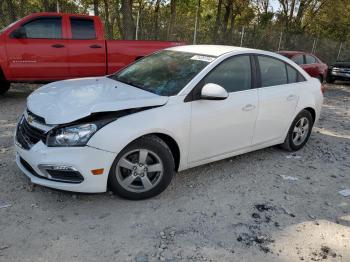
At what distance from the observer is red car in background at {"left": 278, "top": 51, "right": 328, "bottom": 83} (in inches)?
493

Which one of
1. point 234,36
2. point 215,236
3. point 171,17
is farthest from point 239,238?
point 234,36

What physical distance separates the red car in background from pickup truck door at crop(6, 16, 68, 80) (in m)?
7.74

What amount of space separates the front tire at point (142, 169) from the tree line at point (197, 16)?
9.32 metres

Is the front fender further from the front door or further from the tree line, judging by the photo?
the tree line

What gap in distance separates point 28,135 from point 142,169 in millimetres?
1232

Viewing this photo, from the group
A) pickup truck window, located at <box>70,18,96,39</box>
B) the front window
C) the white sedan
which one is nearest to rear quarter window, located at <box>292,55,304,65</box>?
pickup truck window, located at <box>70,18,96,39</box>

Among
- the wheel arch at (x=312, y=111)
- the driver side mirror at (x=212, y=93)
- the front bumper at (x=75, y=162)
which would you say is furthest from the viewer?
the wheel arch at (x=312, y=111)

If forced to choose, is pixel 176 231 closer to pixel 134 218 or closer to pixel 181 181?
pixel 134 218

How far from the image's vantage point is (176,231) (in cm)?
343

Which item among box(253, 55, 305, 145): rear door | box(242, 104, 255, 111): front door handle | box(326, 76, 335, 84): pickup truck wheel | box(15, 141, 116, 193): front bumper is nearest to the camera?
box(15, 141, 116, 193): front bumper

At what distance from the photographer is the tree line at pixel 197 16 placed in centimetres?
1530

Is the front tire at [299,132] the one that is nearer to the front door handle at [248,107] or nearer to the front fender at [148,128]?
the front door handle at [248,107]

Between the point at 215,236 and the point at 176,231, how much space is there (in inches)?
14.7

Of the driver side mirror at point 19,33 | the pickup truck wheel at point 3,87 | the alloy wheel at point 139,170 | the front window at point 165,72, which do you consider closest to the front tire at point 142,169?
the alloy wheel at point 139,170
